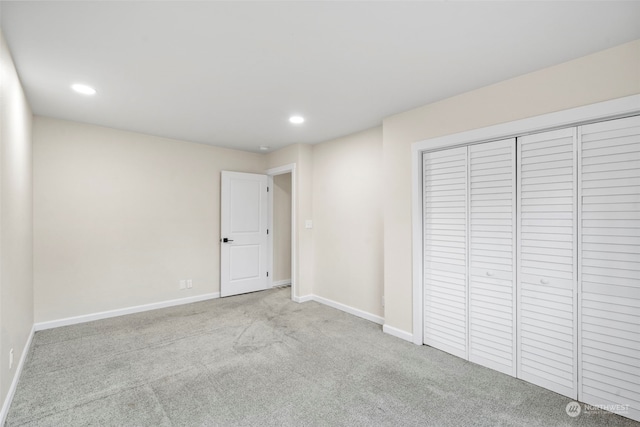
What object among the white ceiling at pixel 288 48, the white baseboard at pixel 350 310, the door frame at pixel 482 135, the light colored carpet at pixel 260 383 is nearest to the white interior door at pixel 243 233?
the white baseboard at pixel 350 310

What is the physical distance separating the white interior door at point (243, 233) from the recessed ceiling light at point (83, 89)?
2.17 metres

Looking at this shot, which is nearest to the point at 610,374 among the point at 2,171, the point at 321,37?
the point at 321,37

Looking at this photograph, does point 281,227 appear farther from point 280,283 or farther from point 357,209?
point 357,209

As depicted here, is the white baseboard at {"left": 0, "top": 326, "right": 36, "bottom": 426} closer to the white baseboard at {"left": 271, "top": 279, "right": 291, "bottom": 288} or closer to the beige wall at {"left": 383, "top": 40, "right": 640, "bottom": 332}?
the beige wall at {"left": 383, "top": 40, "right": 640, "bottom": 332}

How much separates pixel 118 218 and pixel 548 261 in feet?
15.1

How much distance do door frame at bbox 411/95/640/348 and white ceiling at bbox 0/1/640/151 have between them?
1.23 ft

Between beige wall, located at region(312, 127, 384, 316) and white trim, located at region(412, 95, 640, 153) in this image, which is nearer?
white trim, located at region(412, 95, 640, 153)

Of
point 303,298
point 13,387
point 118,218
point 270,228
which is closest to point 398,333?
point 303,298

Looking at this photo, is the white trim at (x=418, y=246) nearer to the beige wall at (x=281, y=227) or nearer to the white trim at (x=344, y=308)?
the white trim at (x=344, y=308)

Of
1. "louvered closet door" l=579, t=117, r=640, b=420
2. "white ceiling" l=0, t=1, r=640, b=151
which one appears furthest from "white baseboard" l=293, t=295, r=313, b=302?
"louvered closet door" l=579, t=117, r=640, b=420

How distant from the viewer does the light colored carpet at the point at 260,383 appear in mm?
1976

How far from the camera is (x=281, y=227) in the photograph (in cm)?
558

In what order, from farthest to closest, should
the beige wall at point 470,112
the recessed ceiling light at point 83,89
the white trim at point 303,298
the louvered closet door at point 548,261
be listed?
the white trim at point 303,298
the recessed ceiling light at point 83,89
the louvered closet door at point 548,261
the beige wall at point 470,112

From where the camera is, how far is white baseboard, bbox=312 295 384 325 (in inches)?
147
